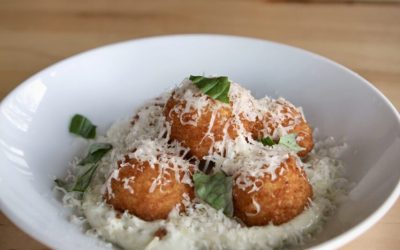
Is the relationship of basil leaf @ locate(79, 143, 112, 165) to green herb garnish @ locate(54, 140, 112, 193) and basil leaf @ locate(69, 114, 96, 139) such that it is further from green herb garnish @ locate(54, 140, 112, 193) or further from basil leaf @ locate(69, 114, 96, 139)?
basil leaf @ locate(69, 114, 96, 139)

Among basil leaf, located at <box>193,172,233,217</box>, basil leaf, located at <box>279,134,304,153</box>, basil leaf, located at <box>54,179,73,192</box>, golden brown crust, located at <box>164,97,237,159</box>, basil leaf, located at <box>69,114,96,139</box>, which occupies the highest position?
golden brown crust, located at <box>164,97,237,159</box>

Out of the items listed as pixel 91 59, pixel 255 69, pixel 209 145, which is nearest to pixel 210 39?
pixel 255 69

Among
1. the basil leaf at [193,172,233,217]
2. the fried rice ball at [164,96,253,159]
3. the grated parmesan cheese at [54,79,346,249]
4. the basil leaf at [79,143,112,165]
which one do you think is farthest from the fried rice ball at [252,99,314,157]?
the basil leaf at [79,143,112,165]

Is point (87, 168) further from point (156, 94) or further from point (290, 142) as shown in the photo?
point (290, 142)

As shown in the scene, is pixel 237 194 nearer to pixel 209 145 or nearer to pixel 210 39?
pixel 209 145

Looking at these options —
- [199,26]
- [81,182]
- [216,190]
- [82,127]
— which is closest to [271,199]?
[216,190]

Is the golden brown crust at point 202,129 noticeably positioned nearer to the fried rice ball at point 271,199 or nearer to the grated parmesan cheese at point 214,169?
the grated parmesan cheese at point 214,169
